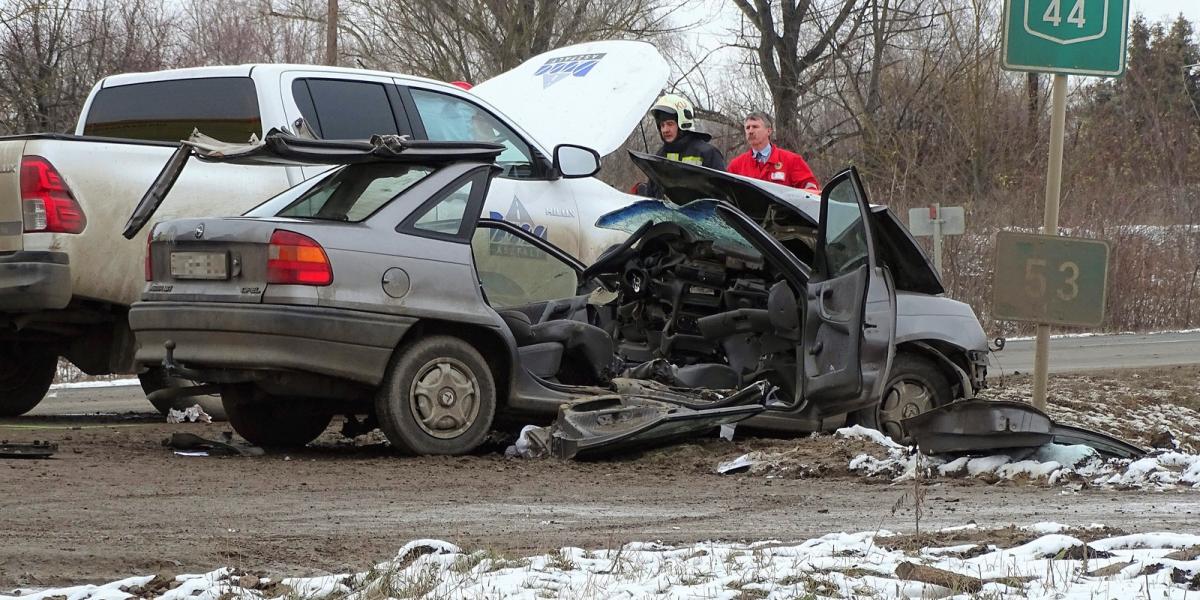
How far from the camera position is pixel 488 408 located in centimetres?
786

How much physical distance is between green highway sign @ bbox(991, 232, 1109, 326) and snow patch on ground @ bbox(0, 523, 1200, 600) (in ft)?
12.4

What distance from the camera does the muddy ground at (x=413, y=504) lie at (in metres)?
4.94

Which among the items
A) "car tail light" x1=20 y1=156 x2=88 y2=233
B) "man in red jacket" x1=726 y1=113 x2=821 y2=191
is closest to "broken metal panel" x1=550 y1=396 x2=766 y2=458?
"car tail light" x1=20 y1=156 x2=88 y2=233

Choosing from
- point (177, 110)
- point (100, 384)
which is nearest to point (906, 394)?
point (177, 110)

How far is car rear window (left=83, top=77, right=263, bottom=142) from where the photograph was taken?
9.42 metres

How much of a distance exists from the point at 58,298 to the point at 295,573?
4.65 meters

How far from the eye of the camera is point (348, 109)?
9.63m

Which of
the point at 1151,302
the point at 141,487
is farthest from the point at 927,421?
the point at 1151,302

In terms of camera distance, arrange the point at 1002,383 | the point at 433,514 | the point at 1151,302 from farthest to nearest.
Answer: the point at 1151,302, the point at 1002,383, the point at 433,514

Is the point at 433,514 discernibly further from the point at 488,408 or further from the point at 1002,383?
the point at 1002,383

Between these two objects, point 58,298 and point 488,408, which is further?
point 58,298

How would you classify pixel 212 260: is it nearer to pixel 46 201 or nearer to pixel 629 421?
pixel 46 201

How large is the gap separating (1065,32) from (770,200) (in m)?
1.91

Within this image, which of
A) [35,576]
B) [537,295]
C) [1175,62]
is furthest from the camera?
[1175,62]
